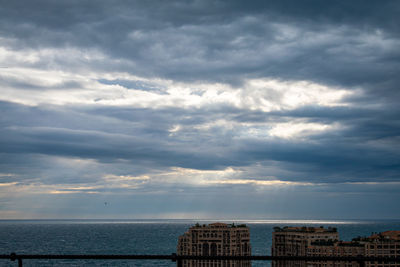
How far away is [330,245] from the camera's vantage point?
91.8 m

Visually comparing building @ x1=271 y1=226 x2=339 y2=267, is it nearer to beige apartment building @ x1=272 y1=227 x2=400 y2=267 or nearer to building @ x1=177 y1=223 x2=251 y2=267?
beige apartment building @ x1=272 y1=227 x2=400 y2=267

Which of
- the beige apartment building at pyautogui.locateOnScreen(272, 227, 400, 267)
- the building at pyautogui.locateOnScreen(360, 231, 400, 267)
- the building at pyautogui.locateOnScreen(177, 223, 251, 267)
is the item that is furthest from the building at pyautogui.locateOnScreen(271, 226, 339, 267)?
the building at pyautogui.locateOnScreen(360, 231, 400, 267)

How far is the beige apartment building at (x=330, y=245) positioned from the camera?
84.4 meters

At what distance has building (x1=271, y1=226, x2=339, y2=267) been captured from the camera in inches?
3917

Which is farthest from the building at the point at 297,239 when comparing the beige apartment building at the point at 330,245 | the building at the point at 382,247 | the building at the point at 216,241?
the building at the point at 382,247

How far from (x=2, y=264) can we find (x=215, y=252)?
7082 cm

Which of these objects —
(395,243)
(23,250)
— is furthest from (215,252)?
(23,250)

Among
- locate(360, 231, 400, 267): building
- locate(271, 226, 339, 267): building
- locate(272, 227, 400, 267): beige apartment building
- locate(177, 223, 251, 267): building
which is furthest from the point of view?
locate(177, 223, 251, 267): building

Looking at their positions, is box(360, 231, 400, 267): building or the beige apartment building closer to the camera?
box(360, 231, 400, 267): building

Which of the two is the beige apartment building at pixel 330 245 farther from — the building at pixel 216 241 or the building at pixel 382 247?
the building at pixel 216 241

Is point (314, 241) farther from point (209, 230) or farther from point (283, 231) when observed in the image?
point (209, 230)

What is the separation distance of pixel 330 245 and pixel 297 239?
11634 millimetres

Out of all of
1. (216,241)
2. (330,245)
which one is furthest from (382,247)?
(216,241)

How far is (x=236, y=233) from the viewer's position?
10631 centimetres
